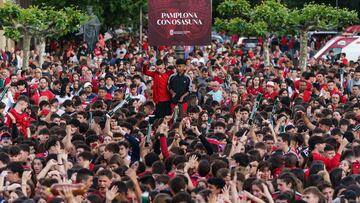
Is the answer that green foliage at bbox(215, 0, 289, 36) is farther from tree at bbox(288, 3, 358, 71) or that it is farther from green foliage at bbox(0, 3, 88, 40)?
green foliage at bbox(0, 3, 88, 40)

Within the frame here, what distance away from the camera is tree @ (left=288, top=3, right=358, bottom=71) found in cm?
3559

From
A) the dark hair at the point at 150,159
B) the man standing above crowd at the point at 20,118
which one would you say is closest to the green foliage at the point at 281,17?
the man standing above crowd at the point at 20,118

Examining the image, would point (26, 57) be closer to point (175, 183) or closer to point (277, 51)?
point (277, 51)

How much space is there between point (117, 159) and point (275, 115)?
6.18m

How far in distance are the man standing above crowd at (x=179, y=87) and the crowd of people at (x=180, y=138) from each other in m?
0.02

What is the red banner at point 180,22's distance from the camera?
28812mm

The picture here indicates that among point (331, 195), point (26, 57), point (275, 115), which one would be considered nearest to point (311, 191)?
point (331, 195)

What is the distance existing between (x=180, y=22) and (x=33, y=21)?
180 inches

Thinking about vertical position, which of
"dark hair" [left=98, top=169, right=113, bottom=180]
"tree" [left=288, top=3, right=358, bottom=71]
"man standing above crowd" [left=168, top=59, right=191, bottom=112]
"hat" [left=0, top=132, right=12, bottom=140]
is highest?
"tree" [left=288, top=3, right=358, bottom=71]

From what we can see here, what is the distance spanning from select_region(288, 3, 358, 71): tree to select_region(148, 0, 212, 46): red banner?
688 cm

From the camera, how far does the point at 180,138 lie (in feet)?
66.4

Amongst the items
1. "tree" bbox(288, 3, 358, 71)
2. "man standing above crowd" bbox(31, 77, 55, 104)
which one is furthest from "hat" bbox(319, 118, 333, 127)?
"tree" bbox(288, 3, 358, 71)

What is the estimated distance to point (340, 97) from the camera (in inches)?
1031

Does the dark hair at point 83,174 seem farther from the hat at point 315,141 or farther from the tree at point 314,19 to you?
the tree at point 314,19
